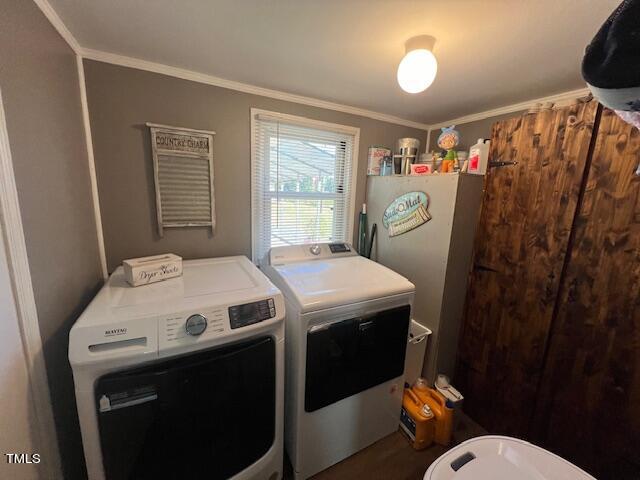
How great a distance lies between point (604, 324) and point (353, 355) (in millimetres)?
1175

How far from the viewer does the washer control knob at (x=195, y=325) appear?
89 cm

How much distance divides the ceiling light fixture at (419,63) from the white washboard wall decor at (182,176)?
→ 1.16 meters

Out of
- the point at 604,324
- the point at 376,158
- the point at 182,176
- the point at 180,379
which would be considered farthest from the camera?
the point at 376,158

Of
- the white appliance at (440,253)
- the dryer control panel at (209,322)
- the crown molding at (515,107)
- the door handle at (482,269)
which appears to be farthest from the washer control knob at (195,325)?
the crown molding at (515,107)

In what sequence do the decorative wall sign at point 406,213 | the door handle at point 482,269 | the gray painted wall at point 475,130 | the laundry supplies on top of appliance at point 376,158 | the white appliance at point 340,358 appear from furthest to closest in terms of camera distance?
the laundry supplies on top of appliance at point 376,158, the gray painted wall at point 475,130, the decorative wall sign at point 406,213, the door handle at point 482,269, the white appliance at point 340,358

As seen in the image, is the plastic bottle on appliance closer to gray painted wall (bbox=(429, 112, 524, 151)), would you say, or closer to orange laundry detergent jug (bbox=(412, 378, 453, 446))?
gray painted wall (bbox=(429, 112, 524, 151))

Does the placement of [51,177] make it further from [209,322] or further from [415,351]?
[415,351]

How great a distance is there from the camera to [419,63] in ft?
3.47

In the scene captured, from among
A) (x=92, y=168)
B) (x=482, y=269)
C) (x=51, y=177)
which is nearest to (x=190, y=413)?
(x=51, y=177)

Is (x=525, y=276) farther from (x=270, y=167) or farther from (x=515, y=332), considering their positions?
(x=270, y=167)

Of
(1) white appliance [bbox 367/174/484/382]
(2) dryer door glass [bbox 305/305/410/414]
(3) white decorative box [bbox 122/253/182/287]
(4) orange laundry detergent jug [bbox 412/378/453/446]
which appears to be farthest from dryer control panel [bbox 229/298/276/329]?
(4) orange laundry detergent jug [bbox 412/378/453/446]

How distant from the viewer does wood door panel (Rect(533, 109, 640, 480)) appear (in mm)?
1084

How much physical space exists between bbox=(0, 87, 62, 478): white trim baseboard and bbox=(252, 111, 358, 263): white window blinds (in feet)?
3.71

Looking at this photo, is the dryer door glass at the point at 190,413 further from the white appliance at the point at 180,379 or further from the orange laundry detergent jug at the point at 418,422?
the orange laundry detergent jug at the point at 418,422
